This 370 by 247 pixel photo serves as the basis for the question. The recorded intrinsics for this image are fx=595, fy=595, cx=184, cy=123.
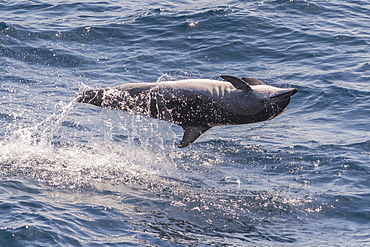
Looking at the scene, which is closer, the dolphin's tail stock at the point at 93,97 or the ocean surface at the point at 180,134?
the ocean surface at the point at 180,134

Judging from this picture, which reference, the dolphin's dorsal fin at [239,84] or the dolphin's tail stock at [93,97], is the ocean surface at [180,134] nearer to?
the dolphin's tail stock at [93,97]

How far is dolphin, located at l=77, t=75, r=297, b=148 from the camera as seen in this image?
1044 centimetres

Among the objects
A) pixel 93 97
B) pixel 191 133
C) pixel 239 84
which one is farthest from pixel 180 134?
pixel 239 84

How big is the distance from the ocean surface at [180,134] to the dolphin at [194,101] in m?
1.44

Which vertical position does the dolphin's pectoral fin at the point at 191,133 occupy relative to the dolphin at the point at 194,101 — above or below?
below

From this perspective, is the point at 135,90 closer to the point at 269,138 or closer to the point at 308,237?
the point at 308,237

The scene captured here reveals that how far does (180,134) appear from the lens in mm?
15469

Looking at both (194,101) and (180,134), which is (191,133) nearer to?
(194,101)

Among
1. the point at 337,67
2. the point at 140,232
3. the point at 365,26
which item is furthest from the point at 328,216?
the point at 365,26

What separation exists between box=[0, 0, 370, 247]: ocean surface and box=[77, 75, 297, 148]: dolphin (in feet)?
4.73

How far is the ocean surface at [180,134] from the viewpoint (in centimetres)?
1020

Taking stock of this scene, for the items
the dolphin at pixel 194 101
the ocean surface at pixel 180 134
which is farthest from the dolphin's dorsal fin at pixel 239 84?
the ocean surface at pixel 180 134

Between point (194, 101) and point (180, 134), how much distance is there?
194 inches

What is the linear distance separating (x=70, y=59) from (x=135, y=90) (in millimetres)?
9332
